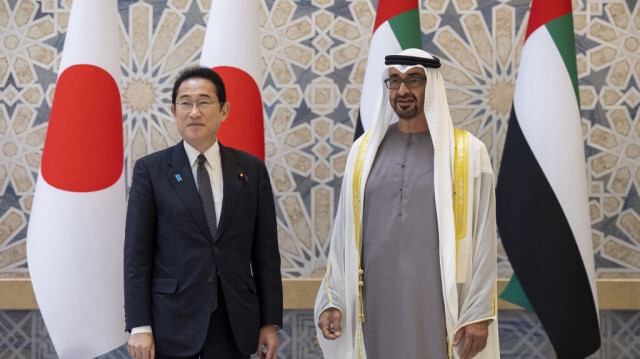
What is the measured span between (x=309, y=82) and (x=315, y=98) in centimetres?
10

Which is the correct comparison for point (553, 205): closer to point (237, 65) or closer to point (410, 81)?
point (410, 81)

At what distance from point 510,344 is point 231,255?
7.14 ft

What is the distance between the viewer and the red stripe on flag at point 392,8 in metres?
3.00

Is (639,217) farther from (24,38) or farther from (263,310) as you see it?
(24,38)

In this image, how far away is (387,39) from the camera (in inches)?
117

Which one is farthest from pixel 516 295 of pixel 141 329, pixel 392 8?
pixel 141 329

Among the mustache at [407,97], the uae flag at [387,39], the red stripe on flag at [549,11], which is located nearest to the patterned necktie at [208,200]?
the mustache at [407,97]

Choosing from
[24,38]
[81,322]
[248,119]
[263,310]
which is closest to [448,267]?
[263,310]

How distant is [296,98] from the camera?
368 centimetres

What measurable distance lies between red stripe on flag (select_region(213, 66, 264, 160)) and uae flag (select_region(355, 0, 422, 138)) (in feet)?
1.64

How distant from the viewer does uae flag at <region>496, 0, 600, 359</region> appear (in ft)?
9.18

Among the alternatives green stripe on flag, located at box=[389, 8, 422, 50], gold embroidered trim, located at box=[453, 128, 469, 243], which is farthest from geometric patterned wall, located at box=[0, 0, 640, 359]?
gold embroidered trim, located at box=[453, 128, 469, 243]

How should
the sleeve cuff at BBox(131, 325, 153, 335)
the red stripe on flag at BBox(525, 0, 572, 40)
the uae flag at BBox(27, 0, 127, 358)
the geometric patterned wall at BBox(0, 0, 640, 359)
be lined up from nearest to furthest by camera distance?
the sleeve cuff at BBox(131, 325, 153, 335), the uae flag at BBox(27, 0, 127, 358), the red stripe on flag at BBox(525, 0, 572, 40), the geometric patterned wall at BBox(0, 0, 640, 359)

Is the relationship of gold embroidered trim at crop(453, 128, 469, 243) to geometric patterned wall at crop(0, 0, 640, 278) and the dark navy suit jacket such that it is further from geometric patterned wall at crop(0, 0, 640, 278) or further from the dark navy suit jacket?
geometric patterned wall at crop(0, 0, 640, 278)
